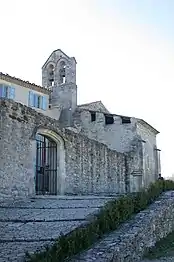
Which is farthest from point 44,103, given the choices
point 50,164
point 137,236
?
point 137,236

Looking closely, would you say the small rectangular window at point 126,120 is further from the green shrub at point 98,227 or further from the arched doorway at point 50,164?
the green shrub at point 98,227

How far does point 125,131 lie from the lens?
27984 millimetres

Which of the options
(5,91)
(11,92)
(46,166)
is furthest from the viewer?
(11,92)

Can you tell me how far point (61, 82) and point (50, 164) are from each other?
14.9 metres

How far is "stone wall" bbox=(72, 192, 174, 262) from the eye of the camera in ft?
22.8

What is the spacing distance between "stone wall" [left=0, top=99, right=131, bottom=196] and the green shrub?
459 centimetres

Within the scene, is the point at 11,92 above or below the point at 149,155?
above

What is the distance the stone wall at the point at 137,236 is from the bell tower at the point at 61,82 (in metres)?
18.2

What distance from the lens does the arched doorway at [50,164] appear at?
651 inches

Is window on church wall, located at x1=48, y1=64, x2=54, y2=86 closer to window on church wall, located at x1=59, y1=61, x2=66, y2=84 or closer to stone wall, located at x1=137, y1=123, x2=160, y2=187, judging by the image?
window on church wall, located at x1=59, y1=61, x2=66, y2=84

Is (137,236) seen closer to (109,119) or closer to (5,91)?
(5,91)

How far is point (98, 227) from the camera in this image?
8117 millimetres

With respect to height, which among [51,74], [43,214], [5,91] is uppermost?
[51,74]

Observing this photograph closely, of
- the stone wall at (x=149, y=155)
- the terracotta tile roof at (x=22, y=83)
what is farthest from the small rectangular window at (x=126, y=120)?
the terracotta tile roof at (x=22, y=83)
